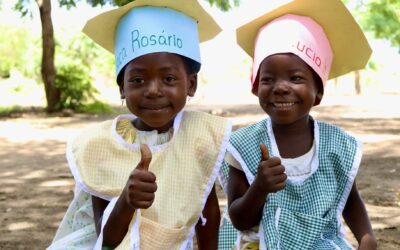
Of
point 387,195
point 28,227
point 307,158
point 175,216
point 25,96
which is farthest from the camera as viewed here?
point 25,96

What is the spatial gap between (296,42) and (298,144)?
41 cm

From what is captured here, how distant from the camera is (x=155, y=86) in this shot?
6.79ft

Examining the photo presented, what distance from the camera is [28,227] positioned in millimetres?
4355

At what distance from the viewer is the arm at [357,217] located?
91.7 inches

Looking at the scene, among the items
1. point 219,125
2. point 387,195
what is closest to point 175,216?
point 219,125

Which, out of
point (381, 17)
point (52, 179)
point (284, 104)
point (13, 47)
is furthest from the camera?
point (13, 47)

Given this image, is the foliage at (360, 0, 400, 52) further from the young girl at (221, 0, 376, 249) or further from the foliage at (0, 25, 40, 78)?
the young girl at (221, 0, 376, 249)

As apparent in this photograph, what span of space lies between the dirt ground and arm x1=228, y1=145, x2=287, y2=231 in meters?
1.66

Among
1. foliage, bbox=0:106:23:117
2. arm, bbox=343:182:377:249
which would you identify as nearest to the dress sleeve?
arm, bbox=343:182:377:249

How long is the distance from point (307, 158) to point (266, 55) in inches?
17.3

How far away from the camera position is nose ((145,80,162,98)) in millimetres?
2059

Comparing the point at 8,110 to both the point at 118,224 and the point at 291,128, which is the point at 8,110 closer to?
the point at 291,128

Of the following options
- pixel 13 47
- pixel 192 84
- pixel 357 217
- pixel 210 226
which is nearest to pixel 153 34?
pixel 192 84

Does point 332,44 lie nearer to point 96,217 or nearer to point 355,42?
point 355,42
